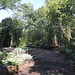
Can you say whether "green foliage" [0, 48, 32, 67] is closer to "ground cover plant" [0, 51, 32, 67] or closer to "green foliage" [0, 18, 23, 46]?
"ground cover plant" [0, 51, 32, 67]

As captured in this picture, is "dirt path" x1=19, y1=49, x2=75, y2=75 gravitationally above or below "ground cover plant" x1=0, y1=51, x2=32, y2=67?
below

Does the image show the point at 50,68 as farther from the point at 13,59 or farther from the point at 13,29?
the point at 13,29

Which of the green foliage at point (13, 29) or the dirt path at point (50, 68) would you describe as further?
the green foliage at point (13, 29)

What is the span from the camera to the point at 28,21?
23188 mm

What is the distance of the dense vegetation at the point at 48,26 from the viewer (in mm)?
9852

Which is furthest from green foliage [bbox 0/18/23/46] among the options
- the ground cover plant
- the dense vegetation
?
the ground cover plant

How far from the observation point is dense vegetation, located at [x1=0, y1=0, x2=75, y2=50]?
32.3 ft

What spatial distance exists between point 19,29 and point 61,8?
20.9 ft

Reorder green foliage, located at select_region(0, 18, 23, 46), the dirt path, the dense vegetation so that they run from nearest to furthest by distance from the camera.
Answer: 1. the dirt path
2. the dense vegetation
3. green foliage, located at select_region(0, 18, 23, 46)

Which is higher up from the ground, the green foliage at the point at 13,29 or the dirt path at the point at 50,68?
the green foliage at the point at 13,29

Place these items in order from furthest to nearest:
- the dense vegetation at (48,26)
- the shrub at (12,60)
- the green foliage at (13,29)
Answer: the green foliage at (13,29), the dense vegetation at (48,26), the shrub at (12,60)

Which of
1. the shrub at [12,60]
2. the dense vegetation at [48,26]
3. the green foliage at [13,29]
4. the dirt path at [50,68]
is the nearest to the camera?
the dirt path at [50,68]

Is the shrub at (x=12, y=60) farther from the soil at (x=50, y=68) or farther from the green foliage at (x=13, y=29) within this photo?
the green foliage at (x=13, y=29)

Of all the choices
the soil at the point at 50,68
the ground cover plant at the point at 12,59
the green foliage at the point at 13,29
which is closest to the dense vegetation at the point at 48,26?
the green foliage at the point at 13,29
